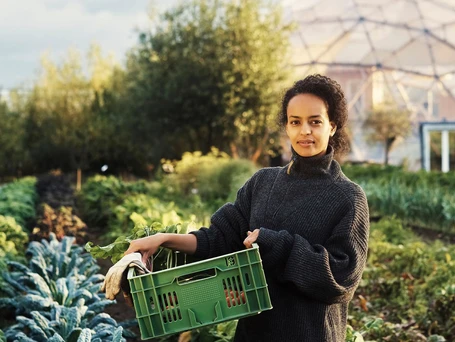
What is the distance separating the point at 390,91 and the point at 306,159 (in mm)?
28023

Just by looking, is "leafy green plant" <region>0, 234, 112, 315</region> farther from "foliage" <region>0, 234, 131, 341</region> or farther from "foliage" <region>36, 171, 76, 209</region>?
"foliage" <region>36, 171, 76, 209</region>

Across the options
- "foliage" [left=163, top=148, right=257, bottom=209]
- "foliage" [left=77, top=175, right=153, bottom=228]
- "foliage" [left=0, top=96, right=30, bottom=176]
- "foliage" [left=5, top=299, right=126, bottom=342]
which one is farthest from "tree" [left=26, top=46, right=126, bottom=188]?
"foliage" [left=5, top=299, right=126, bottom=342]

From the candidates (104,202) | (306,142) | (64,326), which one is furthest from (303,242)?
(104,202)

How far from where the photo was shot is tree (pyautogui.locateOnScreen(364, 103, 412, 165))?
92.9 ft

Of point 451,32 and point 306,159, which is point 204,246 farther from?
point 451,32

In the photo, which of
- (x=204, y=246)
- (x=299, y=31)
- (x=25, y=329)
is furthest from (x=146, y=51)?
(x=204, y=246)

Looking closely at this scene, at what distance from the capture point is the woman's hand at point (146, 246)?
9.41 ft

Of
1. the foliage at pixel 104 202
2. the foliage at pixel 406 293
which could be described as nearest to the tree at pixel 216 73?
the foliage at pixel 104 202

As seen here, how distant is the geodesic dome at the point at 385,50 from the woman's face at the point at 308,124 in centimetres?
2562

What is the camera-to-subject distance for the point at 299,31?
105 feet

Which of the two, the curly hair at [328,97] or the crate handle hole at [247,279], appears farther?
the curly hair at [328,97]

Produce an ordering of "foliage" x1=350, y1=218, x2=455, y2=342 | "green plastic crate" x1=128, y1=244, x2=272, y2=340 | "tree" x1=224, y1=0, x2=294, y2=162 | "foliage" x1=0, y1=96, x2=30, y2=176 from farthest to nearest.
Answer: "foliage" x1=0, y1=96, x2=30, y2=176 < "tree" x1=224, y1=0, x2=294, y2=162 < "foliage" x1=350, y1=218, x2=455, y2=342 < "green plastic crate" x1=128, y1=244, x2=272, y2=340

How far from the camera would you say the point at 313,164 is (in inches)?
117

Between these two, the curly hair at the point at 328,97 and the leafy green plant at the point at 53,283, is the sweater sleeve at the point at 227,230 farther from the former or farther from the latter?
the leafy green plant at the point at 53,283
